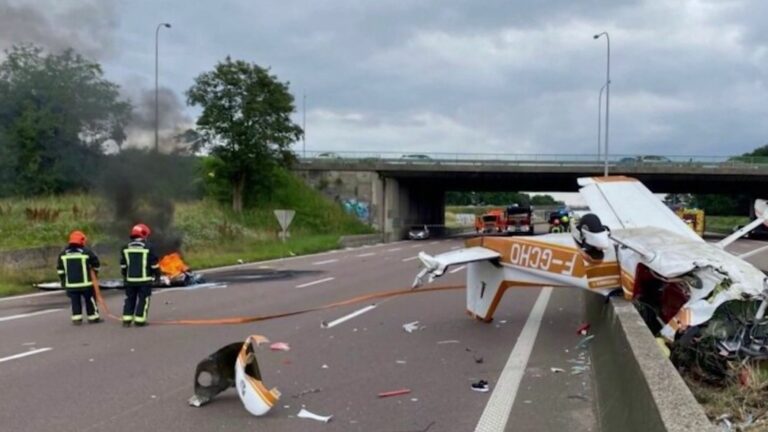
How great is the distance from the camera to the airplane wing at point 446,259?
364 inches

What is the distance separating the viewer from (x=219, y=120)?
40.8 m

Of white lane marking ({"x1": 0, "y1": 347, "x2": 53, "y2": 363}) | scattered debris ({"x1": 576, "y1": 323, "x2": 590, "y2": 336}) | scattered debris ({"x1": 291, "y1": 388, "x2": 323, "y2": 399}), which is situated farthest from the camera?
scattered debris ({"x1": 576, "y1": 323, "x2": 590, "y2": 336})

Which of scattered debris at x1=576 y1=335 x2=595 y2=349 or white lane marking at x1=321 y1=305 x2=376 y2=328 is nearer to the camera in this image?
scattered debris at x1=576 y1=335 x2=595 y2=349

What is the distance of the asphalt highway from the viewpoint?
5.97 m

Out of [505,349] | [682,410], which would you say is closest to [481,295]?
[505,349]

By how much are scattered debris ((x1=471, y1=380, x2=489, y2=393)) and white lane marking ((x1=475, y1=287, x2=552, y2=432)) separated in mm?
96

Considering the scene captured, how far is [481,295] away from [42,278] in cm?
1301

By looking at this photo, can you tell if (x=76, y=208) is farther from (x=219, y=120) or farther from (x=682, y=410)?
(x=682, y=410)

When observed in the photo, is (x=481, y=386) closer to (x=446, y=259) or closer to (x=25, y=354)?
A: (x=446, y=259)

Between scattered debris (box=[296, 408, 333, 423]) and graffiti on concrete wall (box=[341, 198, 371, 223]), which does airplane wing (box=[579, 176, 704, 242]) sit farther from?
graffiti on concrete wall (box=[341, 198, 371, 223])

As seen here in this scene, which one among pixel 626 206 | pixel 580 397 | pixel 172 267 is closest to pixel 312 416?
pixel 580 397

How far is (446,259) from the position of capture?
9523 mm

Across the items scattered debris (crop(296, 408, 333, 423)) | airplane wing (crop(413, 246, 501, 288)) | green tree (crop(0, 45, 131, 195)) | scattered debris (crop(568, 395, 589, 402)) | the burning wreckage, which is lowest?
the burning wreckage

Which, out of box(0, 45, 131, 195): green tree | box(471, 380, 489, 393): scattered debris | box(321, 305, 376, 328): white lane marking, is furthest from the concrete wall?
box(0, 45, 131, 195): green tree
